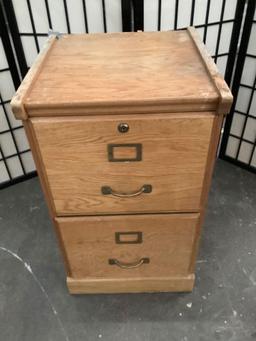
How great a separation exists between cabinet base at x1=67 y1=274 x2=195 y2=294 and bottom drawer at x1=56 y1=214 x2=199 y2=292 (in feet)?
0.04

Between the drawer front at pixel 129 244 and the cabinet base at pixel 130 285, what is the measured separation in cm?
2

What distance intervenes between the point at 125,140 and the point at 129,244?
1.30 feet

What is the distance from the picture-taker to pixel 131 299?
1.10 meters

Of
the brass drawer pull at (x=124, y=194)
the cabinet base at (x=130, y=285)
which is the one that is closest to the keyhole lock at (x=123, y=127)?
the brass drawer pull at (x=124, y=194)

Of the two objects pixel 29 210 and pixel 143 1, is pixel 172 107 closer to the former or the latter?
pixel 143 1

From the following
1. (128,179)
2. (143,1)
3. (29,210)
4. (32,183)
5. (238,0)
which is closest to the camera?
(128,179)

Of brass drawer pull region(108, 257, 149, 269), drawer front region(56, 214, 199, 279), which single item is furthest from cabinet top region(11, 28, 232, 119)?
brass drawer pull region(108, 257, 149, 269)

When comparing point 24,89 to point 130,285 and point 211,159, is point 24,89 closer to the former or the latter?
point 211,159

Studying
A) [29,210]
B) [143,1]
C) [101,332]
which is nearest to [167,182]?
[101,332]

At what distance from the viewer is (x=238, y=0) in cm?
123

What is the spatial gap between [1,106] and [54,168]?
76 cm

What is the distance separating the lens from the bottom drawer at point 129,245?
33.9 inches

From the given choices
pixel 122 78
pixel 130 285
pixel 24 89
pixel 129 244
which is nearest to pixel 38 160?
pixel 24 89

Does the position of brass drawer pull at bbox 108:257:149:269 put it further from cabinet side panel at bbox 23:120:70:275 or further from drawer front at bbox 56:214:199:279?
cabinet side panel at bbox 23:120:70:275
